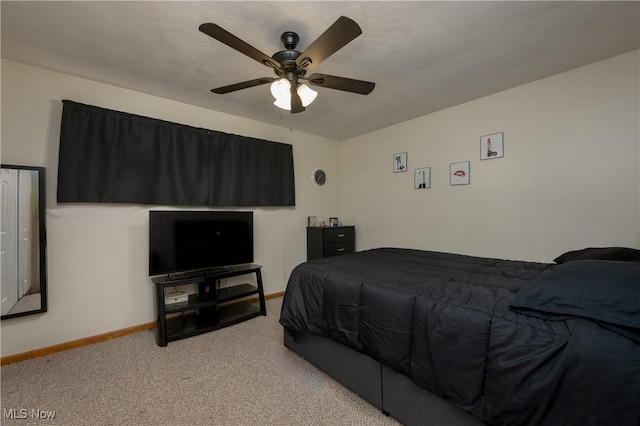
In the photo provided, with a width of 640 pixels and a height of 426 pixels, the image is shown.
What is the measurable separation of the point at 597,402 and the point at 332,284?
1356 millimetres

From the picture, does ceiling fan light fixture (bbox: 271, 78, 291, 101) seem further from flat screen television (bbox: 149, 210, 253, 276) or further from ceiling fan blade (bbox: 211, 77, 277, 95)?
flat screen television (bbox: 149, 210, 253, 276)

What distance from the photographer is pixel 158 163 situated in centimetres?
293

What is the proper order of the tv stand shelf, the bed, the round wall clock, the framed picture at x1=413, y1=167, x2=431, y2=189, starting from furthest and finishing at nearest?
the round wall clock
the framed picture at x1=413, y1=167, x2=431, y2=189
the tv stand shelf
the bed

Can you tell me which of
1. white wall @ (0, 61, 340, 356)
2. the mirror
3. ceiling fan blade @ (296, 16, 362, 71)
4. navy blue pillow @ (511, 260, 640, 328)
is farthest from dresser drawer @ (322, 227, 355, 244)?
the mirror

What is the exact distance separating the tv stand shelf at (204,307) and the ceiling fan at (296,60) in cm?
193

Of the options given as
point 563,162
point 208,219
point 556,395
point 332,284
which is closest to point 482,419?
point 556,395

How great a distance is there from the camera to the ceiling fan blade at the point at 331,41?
1.36 m

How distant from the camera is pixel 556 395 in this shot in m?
1.02

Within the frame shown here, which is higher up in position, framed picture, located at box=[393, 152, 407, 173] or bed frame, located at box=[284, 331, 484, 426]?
framed picture, located at box=[393, 152, 407, 173]

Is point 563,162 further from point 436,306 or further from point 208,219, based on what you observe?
point 208,219

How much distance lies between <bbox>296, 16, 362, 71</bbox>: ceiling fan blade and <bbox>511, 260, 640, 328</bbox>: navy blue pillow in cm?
154

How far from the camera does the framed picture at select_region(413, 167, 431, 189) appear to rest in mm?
3578

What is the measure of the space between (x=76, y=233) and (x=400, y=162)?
3835mm

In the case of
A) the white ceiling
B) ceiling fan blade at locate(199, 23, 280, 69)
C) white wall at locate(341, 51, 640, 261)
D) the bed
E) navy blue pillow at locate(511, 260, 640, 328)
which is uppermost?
the white ceiling
